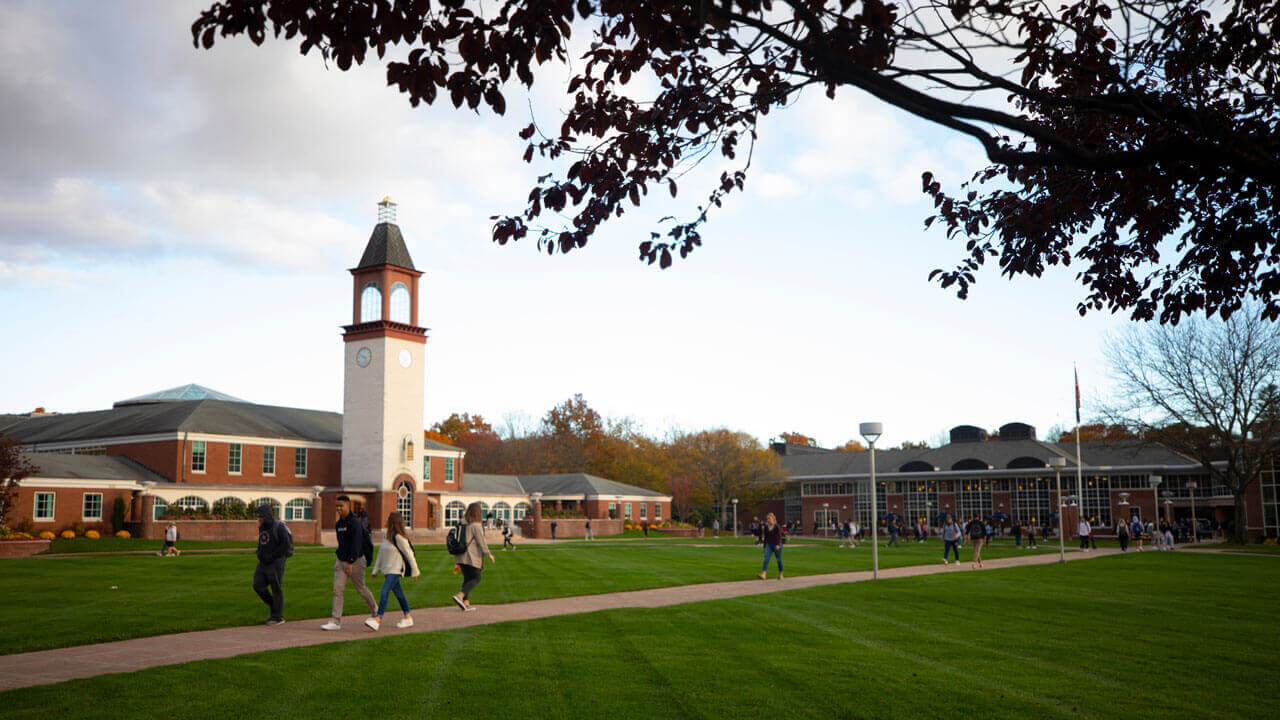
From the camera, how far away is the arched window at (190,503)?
48688 mm

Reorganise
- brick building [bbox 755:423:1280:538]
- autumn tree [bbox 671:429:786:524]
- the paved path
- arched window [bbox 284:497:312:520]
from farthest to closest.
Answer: autumn tree [bbox 671:429:786:524]
brick building [bbox 755:423:1280:538]
arched window [bbox 284:497:312:520]
the paved path

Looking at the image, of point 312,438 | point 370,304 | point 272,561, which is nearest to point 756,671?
point 272,561

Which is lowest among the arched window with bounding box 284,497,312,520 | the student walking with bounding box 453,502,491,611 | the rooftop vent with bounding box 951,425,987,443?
the arched window with bounding box 284,497,312,520

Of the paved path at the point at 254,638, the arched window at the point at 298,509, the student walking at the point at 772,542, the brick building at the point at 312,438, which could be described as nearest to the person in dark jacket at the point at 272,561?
the paved path at the point at 254,638

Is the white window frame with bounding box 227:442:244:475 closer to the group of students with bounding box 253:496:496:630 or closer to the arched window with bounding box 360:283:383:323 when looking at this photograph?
the arched window with bounding box 360:283:383:323

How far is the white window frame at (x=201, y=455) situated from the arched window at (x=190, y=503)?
109 inches

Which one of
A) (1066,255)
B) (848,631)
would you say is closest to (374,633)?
(848,631)

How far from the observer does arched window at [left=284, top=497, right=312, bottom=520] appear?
181 ft

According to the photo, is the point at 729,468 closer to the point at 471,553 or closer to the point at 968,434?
the point at 968,434

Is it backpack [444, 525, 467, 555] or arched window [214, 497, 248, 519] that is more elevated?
backpack [444, 525, 467, 555]

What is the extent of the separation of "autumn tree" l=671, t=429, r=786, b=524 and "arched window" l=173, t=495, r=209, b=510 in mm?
41949

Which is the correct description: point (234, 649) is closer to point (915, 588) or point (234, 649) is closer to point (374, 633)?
point (374, 633)

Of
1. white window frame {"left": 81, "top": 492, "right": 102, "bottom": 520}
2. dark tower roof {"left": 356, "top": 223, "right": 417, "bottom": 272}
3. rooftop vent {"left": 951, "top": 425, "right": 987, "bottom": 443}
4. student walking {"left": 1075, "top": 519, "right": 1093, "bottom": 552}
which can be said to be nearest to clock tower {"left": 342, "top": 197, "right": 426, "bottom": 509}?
dark tower roof {"left": 356, "top": 223, "right": 417, "bottom": 272}

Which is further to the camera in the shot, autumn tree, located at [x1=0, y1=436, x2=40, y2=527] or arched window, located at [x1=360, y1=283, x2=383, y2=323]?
arched window, located at [x1=360, y1=283, x2=383, y2=323]
